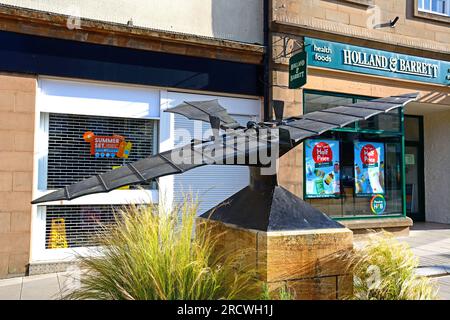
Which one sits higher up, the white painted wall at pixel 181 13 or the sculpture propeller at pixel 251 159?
the white painted wall at pixel 181 13

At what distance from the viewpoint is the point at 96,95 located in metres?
7.55

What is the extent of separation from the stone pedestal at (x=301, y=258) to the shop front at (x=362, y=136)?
5886mm

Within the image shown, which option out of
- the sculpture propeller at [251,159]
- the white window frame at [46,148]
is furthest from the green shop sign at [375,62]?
the sculpture propeller at [251,159]

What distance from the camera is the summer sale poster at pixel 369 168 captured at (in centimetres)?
1022

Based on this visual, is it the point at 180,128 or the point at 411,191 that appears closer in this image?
the point at 180,128

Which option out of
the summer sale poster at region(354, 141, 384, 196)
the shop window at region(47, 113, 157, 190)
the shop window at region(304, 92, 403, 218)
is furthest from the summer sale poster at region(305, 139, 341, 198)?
the shop window at region(47, 113, 157, 190)

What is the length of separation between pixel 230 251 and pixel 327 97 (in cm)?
694

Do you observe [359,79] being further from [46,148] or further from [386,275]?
[386,275]

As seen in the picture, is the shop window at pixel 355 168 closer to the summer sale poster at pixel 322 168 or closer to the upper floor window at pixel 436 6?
the summer sale poster at pixel 322 168

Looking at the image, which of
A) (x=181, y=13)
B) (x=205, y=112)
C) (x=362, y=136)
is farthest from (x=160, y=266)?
(x=362, y=136)

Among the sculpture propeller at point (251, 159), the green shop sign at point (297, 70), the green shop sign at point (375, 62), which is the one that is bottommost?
the sculpture propeller at point (251, 159)

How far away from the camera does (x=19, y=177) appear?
684 centimetres
